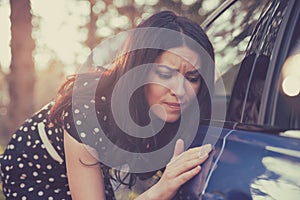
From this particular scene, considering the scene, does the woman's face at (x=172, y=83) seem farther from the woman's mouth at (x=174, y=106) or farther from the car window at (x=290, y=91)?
the car window at (x=290, y=91)

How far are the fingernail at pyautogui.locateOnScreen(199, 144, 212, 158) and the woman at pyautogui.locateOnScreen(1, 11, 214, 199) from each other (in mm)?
297

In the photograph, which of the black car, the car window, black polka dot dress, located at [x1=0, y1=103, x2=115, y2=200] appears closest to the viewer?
the black car

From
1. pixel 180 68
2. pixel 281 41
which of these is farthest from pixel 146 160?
pixel 281 41

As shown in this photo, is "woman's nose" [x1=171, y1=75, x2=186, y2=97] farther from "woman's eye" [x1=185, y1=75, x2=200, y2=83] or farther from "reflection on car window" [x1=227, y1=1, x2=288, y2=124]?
"reflection on car window" [x1=227, y1=1, x2=288, y2=124]

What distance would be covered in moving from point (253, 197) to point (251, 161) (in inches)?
4.9

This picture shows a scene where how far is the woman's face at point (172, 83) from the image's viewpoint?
275 cm

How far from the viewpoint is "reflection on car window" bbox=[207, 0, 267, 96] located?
2818mm

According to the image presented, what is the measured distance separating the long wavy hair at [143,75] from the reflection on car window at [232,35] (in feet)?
0.30

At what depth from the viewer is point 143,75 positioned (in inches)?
111

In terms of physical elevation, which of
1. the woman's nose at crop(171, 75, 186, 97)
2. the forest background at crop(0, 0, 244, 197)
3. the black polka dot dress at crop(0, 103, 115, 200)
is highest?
the forest background at crop(0, 0, 244, 197)

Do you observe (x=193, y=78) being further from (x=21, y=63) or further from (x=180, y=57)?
(x=21, y=63)

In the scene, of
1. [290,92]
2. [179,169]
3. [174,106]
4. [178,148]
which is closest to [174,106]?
[174,106]

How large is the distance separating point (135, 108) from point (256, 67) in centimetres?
54

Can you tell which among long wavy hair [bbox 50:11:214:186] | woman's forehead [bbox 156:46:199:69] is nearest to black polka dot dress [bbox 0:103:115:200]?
long wavy hair [bbox 50:11:214:186]
